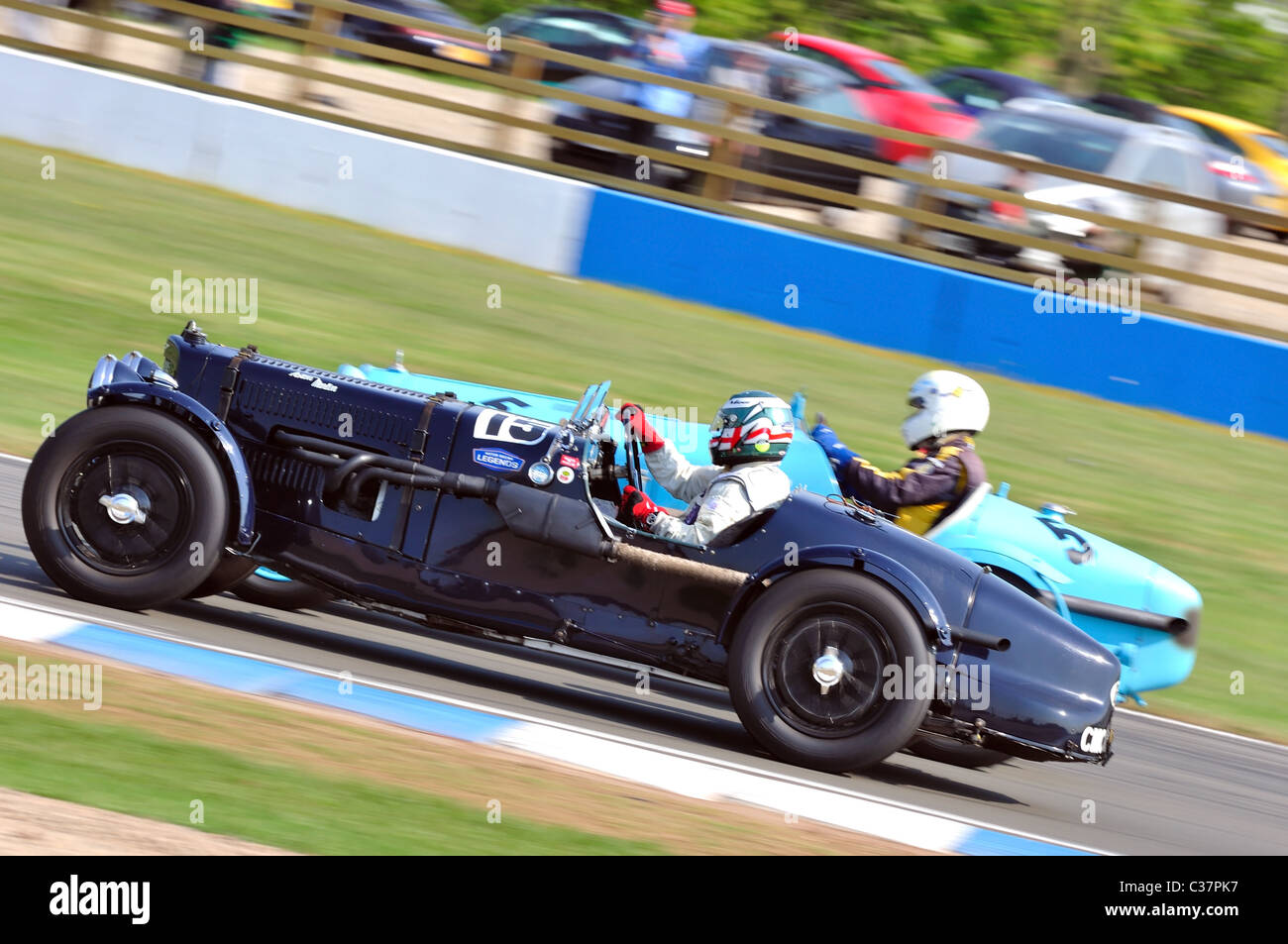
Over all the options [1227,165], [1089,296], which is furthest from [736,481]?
[1227,165]

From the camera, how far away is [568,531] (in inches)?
239

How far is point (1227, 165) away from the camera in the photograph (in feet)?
68.8

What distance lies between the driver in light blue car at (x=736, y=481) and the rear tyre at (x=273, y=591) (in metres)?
1.77

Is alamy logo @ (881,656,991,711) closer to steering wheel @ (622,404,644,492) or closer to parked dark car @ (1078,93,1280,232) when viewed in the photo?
steering wheel @ (622,404,644,492)

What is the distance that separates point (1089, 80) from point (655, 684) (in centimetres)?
2659

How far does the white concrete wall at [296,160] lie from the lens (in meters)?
13.9

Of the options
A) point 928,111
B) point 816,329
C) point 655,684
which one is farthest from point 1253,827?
point 928,111

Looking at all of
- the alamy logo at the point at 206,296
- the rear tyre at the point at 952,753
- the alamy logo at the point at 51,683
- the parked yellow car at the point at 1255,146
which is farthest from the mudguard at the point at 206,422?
the parked yellow car at the point at 1255,146

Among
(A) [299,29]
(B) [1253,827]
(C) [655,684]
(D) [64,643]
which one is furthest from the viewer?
(A) [299,29]

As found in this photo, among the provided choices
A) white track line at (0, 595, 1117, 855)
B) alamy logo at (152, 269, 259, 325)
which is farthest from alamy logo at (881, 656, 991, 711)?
alamy logo at (152, 269, 259, 325)

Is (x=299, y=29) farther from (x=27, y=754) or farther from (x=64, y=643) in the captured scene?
(x=27, y=754)

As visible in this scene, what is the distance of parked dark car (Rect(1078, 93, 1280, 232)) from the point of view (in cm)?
2038
